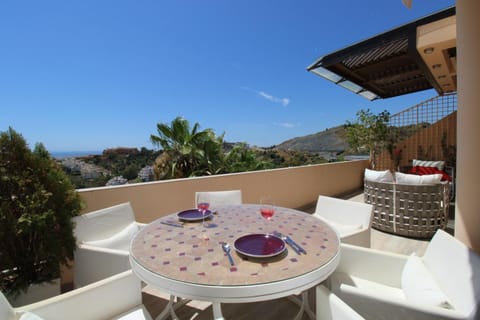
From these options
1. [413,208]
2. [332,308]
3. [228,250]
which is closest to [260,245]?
[228,250]

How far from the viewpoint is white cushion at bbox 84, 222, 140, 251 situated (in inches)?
84.1

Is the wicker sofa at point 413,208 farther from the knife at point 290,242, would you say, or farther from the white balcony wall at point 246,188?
the knife at point 290,242

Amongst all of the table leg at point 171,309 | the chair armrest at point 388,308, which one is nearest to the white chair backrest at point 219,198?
the table leg at point 171,309

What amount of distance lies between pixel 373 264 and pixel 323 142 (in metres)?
9.63

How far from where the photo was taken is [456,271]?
117cm

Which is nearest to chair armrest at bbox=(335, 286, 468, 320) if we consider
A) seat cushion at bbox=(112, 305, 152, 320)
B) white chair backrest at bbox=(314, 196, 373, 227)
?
seat cushion at bbox=(112, 305, 152, 320)

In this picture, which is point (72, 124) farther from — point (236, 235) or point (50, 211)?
point (236, 235)

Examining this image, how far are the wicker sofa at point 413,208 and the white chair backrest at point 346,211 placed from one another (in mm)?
1597

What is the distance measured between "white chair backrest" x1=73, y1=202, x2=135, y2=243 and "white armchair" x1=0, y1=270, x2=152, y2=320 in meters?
0.96

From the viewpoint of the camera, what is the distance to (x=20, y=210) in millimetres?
1820

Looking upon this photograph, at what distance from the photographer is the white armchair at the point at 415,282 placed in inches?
40.6

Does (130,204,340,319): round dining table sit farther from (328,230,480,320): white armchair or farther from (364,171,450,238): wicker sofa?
(364,171,450,238): wicker sofa

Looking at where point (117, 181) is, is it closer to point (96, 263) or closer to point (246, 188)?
point (96, 263)

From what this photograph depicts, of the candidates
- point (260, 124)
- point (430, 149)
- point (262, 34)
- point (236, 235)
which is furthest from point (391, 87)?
point (260, 124)
